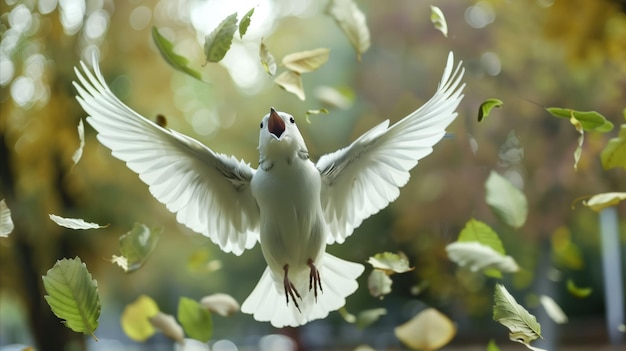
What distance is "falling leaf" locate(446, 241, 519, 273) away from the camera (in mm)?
425

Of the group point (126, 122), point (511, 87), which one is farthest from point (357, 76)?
point (126, 122)

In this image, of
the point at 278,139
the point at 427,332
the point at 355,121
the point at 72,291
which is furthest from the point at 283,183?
the point at 355,121

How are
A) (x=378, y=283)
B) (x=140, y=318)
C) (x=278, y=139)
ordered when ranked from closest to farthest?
(x=278, y=139), (x=378, y=283), (x=140, y=318)

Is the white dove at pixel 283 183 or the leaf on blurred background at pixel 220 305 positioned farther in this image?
the leaf on blurred background at pixel 220 305

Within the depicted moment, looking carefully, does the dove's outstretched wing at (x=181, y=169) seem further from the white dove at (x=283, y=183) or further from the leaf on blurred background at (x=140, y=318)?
the leaf on blurred background at (x=140, y=318)

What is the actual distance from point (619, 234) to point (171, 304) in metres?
1.13

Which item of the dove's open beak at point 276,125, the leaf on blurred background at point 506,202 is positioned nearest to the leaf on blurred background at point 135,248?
the dove's open beak at point 276,125

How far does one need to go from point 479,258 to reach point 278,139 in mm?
213

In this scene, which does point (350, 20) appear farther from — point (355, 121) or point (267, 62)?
point (355, 121)

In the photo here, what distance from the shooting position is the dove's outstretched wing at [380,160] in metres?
0.30

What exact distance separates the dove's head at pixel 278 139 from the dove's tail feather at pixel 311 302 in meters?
0.09

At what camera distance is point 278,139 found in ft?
0.96

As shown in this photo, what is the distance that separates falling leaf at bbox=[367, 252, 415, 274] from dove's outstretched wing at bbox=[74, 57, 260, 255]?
0.08 meters

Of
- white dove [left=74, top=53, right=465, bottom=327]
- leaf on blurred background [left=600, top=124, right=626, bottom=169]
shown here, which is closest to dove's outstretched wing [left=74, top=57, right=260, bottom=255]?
white dove [left=74, top=53, right=465, bottom=327]
